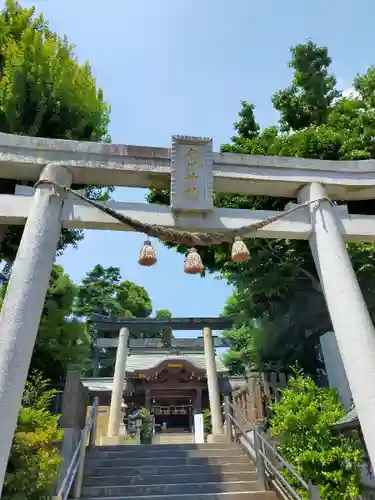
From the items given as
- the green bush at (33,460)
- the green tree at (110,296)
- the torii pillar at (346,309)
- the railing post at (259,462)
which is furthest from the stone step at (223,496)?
the green tree at (110,296)

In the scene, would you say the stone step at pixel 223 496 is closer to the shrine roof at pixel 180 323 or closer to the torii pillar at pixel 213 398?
the torii pillar at pixel 213 398

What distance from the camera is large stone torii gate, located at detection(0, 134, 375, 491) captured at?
4262 mm

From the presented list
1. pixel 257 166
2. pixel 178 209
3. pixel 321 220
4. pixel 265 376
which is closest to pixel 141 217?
pixel 178 209

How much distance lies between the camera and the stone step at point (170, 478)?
6.86 meters

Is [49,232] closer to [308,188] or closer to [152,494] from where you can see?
[308,188]

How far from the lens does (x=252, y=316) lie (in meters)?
10.9

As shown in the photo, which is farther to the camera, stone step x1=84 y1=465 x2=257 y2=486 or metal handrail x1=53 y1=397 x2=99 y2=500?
stone step x1=84 y1=465 x2=257 y2=486

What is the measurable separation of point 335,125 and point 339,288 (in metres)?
6.73

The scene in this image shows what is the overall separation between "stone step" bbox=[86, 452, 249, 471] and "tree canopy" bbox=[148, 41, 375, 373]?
2863mm

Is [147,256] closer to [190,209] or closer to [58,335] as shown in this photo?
[190,209]

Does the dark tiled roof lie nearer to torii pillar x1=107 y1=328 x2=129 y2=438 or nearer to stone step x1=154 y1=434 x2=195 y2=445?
torii pillar x1=107 y1=328 x2=129 y2=438

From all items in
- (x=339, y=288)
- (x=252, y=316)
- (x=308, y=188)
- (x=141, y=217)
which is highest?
(x=252, y=316)

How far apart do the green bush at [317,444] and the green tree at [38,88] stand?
639 centimetres

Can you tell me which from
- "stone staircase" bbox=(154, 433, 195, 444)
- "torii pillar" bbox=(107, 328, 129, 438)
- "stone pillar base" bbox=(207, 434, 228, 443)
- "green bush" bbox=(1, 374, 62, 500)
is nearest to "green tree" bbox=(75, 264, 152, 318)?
"stone staircase" bbox=(154, 433, 195, 444)
